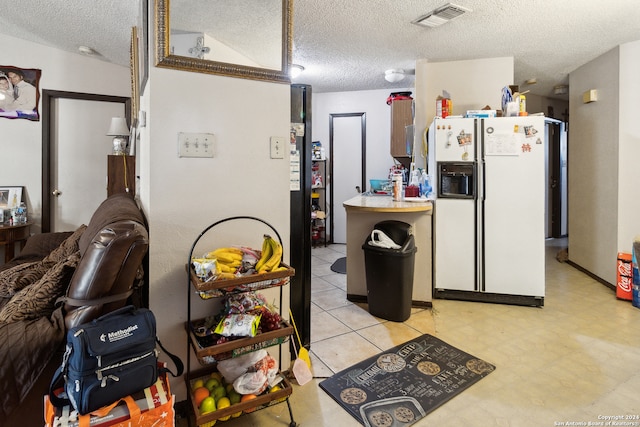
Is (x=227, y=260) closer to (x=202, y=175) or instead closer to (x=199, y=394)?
(x=202, y=175)

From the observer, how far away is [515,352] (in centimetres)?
222

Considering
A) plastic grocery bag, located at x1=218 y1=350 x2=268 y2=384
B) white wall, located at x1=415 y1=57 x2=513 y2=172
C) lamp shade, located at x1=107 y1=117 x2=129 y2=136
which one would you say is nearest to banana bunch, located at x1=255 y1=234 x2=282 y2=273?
plastic grocery bag, located at x1=218 y1=350 x2=268 y2=384

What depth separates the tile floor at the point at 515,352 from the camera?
164cm

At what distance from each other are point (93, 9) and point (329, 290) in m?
3.11

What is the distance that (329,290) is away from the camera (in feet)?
11.6

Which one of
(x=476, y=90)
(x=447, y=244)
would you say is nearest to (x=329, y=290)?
(x=447, y=244)

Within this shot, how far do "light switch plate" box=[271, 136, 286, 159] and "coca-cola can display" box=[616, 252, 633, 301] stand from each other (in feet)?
10.8

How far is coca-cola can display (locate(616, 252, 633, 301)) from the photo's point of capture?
3.08 m

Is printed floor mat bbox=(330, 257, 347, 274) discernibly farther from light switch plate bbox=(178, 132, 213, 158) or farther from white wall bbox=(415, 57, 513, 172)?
light switch plate bbox=(178, 132, 213, 158)

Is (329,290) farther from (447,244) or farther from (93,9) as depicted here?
(93,9)

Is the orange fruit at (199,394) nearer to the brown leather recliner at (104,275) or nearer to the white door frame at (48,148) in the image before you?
the brown leather recliner at (104,275)

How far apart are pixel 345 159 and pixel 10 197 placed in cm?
425

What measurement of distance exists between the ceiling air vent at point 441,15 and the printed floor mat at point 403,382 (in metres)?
2.46

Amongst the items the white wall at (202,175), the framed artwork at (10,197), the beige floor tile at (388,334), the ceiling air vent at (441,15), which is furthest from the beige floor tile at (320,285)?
the framed artwork at (10,197)
